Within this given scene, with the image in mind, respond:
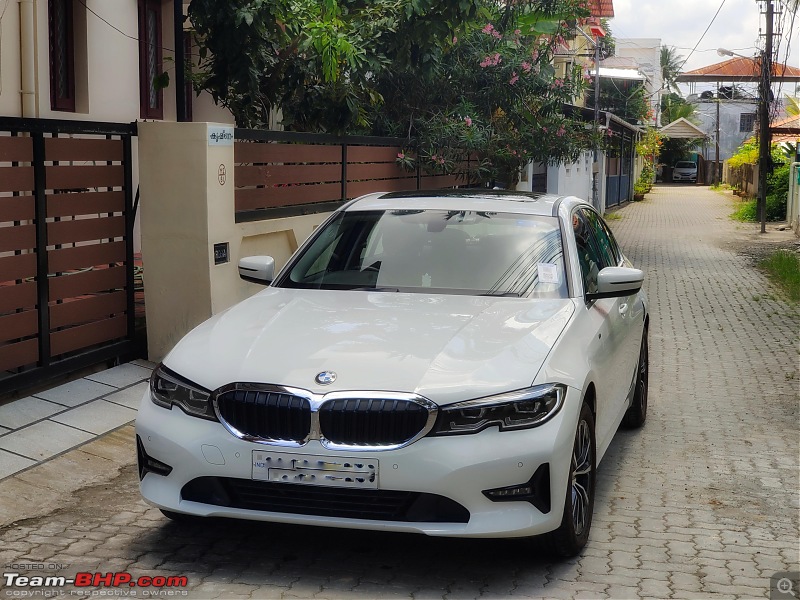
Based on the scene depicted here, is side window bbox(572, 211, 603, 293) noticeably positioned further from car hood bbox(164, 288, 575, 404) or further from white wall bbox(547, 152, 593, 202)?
white wall bbox(547, 152, 593, 202)

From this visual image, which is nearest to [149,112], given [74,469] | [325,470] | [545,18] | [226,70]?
[226,70]

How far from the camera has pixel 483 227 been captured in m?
5.96

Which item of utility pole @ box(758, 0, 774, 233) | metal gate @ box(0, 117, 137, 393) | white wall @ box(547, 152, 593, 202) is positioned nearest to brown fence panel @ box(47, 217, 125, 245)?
metal gate @ box(0, 117, 137, 393)

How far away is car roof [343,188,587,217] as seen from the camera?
6.16m

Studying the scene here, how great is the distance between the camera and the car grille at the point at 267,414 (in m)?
4.26

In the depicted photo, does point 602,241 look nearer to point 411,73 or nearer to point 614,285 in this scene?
point 614,285

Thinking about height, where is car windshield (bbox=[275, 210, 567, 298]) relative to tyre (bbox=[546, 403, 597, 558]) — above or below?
above

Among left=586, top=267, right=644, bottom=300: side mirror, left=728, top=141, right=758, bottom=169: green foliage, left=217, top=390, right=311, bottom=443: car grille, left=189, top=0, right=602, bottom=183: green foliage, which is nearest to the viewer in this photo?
left=217, top=390, right=311, bottom=443: car grille

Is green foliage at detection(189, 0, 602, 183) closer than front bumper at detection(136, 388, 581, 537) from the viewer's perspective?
No

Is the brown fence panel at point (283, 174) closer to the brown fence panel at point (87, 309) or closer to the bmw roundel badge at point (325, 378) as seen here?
the brown fence panel at point (87, 309)

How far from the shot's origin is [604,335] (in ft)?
18.2

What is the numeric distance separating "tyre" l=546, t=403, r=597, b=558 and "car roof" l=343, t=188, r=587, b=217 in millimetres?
1637

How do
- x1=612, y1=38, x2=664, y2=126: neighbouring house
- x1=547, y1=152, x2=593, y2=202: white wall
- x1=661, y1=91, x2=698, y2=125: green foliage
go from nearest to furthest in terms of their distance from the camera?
x1=547, y1=152, x2=593, y2=202: white wall, x1=612, y1=38, x2=664, y2=126: neighbouring house, x1=661, y1=91, x2=698, y2=125: green foliage

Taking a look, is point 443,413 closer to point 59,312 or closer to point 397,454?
point 397,454
